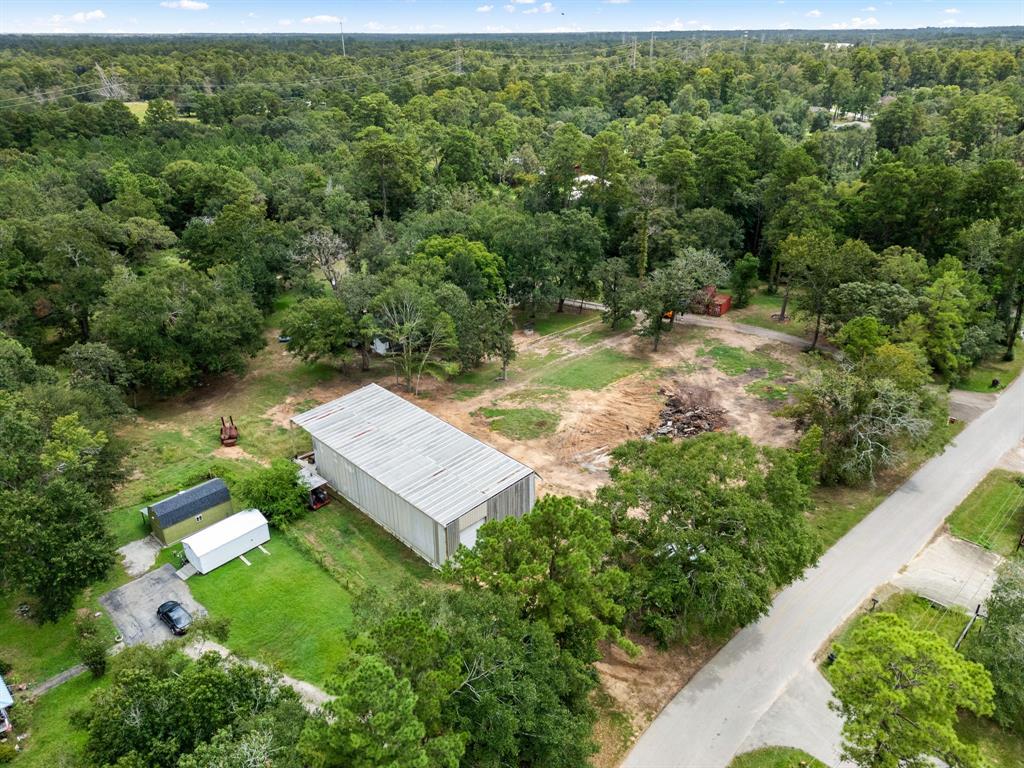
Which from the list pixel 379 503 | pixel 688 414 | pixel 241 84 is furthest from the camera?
pixel 241 84

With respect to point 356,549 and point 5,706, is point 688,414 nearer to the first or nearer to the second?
point 356,549

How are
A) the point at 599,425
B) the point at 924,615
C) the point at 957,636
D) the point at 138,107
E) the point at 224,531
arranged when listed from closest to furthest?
the point at 957,636, the point at 924,615, the point at 224,531, the point at 599,425, the point at 138,107

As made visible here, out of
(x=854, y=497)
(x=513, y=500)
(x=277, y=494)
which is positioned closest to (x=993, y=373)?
(x=854, y=497)

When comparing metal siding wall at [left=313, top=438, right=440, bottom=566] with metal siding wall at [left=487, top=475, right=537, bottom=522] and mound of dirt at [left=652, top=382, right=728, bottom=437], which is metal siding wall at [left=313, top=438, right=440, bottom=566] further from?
mound of dirt at [left=652, top=382, right=728, bottom=437]

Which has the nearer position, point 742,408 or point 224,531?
point 224,531

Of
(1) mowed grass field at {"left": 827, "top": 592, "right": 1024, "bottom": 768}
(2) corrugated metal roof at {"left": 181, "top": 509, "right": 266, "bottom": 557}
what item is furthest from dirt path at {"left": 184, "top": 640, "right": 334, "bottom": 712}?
(1) mowed grass field at {"left": 827, "top": 592, "right": 1024, "bottom": 768}
